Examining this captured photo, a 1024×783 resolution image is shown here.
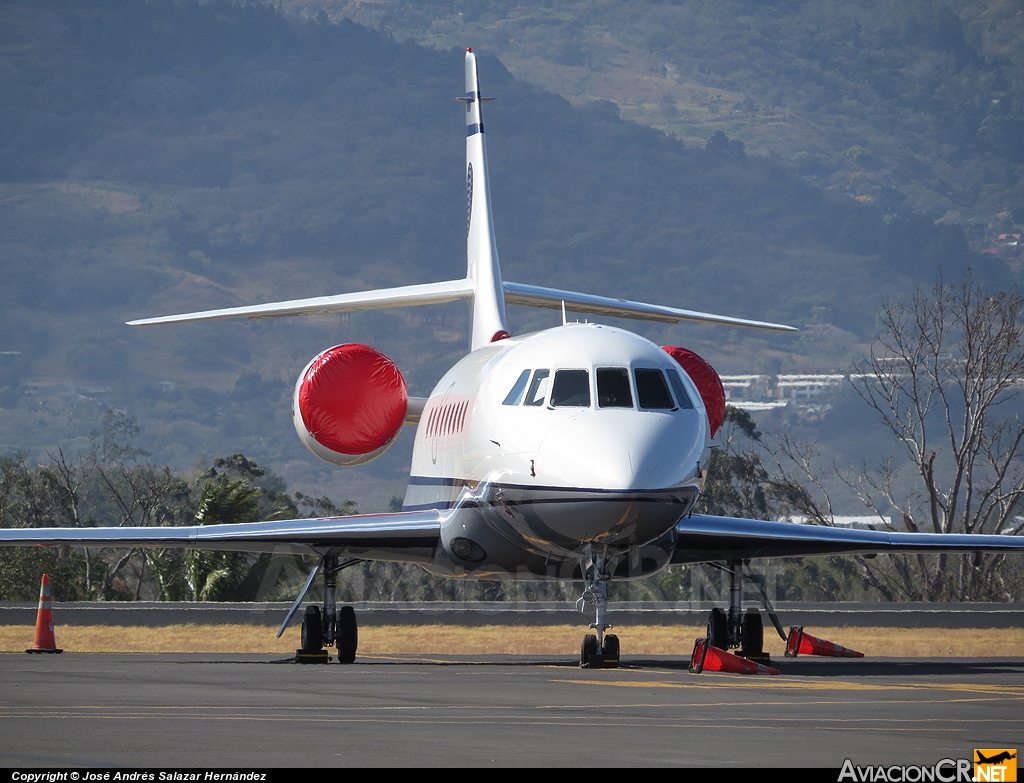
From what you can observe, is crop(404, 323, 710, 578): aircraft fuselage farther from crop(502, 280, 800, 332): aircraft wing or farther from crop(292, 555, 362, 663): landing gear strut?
crop(502, 280, 800, 332): aircraft wing

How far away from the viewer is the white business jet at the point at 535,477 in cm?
1698

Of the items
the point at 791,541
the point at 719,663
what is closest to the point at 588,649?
the point at 719,663

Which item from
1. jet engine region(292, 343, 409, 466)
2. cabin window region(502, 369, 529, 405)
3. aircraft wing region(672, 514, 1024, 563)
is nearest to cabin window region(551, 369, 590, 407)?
cabin window region(502, 369, 529, 405)

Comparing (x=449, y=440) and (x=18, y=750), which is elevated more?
(x=449, y=440)

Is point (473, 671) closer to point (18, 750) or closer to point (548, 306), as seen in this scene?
point (18, 750)

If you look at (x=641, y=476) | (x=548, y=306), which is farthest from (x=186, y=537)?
(x=548, y=306)

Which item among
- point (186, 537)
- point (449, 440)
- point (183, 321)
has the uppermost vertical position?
point (183, 321)

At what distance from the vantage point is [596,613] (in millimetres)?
17516

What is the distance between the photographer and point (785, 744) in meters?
9.53

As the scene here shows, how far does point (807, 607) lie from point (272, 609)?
375 inches

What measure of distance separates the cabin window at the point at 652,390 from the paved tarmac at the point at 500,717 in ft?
9.15

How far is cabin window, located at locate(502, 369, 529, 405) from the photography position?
18375 millimetres

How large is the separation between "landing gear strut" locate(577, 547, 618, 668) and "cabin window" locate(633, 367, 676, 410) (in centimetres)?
161

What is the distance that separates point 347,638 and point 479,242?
31.2 ft
